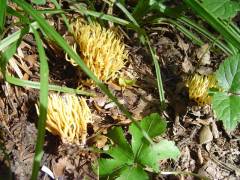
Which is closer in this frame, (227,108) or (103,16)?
(227,108)

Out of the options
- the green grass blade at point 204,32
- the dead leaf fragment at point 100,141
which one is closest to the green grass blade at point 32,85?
the dead leaf fragment at point 100,141

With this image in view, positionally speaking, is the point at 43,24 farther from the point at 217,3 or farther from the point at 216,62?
the point at 216,62

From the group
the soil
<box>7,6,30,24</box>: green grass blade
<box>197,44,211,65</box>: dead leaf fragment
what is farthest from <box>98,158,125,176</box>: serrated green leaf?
<box>197,44,211,65</box>: dead leaf fragment

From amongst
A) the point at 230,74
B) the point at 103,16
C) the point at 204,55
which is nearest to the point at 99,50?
the point at 103,16

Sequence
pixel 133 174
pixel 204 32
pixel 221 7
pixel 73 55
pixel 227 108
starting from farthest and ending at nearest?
pixel 204 32 → pixel 221 7 → pixel 227 108 → pixel 133 174 → pixel 73 55

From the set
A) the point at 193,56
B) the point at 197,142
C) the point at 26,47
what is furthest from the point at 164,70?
the point at 26,47

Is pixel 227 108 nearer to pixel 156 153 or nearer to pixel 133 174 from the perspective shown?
pixel 156 153

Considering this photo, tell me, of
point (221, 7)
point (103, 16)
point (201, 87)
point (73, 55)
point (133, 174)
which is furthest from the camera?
point (103, 16)

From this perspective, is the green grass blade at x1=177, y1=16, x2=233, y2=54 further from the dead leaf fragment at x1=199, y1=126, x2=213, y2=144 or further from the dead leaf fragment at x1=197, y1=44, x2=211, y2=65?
the dead leaf fragment at x1=199, y1=126, x2=213, y2=144

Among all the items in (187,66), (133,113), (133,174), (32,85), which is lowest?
(133,174)
